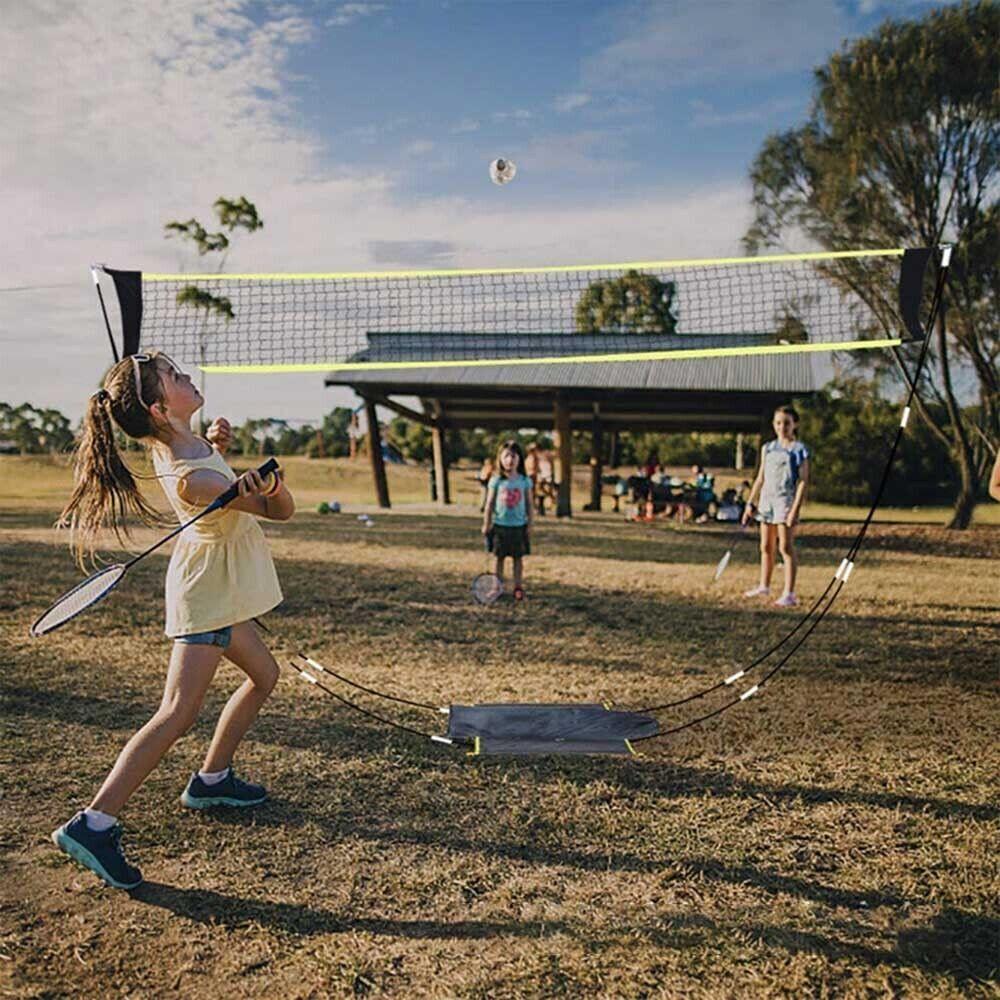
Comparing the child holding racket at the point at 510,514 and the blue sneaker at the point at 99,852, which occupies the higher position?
the child holding racket at the point at 510,514

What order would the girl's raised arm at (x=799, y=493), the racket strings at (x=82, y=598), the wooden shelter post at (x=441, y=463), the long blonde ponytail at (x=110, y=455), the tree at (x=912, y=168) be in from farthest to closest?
the wooden shelter post at (x=441, y=463) < the tree at (x=912, y=168) < the girl's raised arm at (x=799, y=493) < the racket strings at (x=82, y=598) < the long blonde ponytail at (x=110, y=455)

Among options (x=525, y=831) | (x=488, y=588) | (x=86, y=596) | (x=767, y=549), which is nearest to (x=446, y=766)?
(x=525, y=831)

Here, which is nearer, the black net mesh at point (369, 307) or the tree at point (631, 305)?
the black net mesh at point (369, 307)

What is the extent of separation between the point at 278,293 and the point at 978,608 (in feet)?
25.2

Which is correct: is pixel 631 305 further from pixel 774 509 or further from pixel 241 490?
pixel 241 490

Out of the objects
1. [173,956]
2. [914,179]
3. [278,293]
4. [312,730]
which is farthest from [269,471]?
[914,179]

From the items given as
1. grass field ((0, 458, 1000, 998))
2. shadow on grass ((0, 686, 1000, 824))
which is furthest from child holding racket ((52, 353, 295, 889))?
shadow on grass ((0, 686, 1000, 824))

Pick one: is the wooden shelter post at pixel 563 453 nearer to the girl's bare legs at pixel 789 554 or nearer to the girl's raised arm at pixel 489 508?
the girl's bare legs at pixel 789 554

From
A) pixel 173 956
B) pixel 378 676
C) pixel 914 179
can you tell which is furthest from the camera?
pixel 914 179

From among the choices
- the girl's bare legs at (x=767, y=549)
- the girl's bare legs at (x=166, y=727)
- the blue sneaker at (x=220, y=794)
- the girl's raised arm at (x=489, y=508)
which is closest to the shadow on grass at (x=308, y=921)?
the girl's bare legs at (x=166, y=727)

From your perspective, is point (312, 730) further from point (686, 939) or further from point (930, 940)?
point (930, 940)

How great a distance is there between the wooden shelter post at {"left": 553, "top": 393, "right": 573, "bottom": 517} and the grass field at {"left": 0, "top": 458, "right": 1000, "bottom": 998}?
512 inches

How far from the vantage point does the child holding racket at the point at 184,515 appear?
3.66 metres

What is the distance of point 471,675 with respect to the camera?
662 cm
